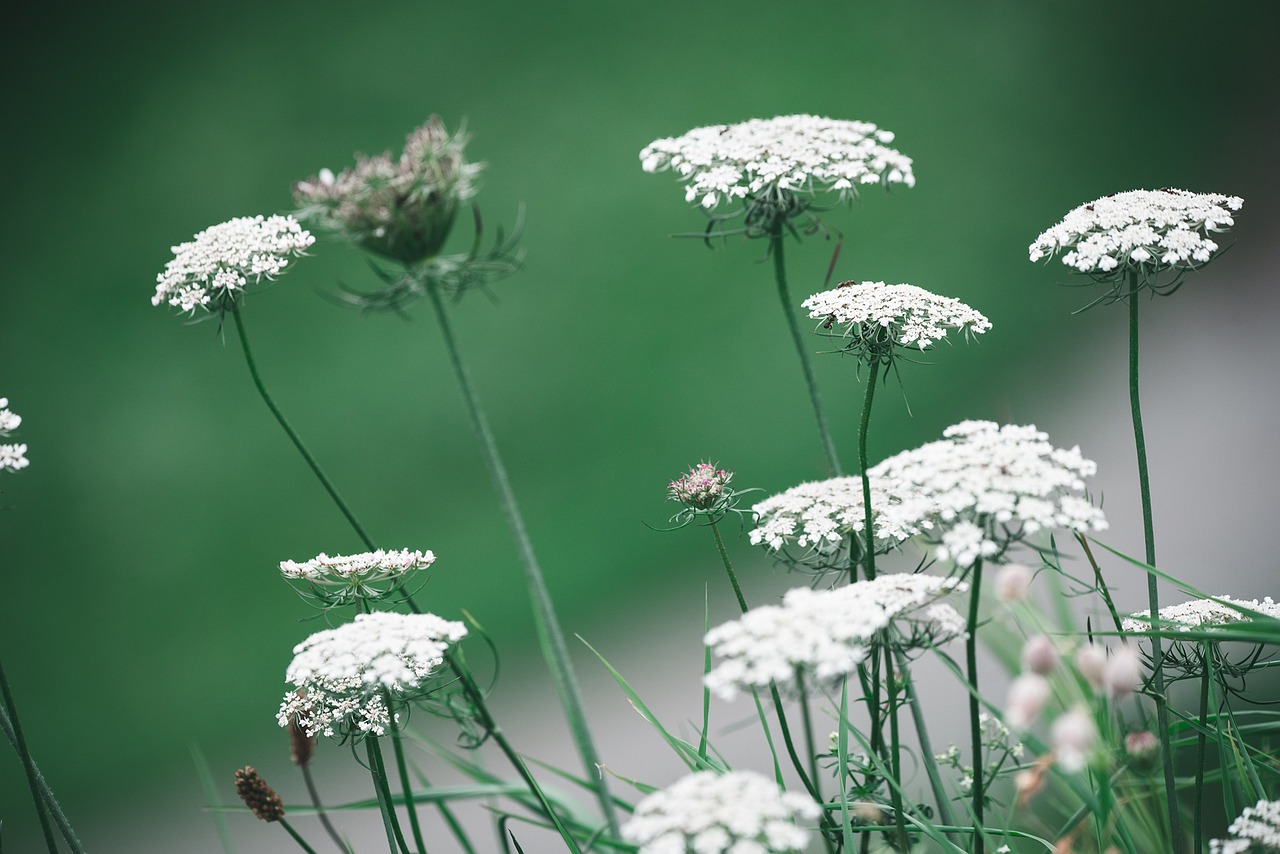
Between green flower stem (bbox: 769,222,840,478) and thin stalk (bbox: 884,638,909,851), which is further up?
green flower stem (bbox: 769,222,840,478)

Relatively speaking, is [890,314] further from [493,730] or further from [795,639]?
[493,730]

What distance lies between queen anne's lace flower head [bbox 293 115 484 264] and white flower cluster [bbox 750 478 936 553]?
42 cm

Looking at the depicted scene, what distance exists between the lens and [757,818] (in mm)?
549

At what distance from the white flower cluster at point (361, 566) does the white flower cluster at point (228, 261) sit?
0.28 meters

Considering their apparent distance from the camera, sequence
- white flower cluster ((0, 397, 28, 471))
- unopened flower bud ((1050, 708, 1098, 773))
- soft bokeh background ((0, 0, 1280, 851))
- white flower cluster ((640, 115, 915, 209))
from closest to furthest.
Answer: unopened flower bud ((1050, 708, 1098, 773)), white flower cluster ((0, 397, 28, 471)), white flower cluster ((640, 115, 915, 209)), soft bokeh background ((0, 0, 1280, 851))

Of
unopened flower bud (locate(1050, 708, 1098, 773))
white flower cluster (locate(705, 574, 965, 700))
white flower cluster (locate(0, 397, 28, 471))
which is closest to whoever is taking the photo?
unopened flower bud (locate(1050, 708, 1098, 773))

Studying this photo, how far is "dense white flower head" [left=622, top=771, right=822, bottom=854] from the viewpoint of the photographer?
0.54 meters

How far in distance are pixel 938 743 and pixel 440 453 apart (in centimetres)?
170

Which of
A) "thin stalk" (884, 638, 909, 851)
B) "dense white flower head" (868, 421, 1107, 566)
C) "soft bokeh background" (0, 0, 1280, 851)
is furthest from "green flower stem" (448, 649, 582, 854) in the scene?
"soft bokeh background" (0, 0, 1280, 851)

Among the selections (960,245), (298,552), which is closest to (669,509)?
(298,552)

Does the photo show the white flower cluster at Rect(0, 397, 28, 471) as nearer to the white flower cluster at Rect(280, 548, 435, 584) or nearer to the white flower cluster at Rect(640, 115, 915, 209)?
the white flower cluster at Rect(280, 548, 435, 584)

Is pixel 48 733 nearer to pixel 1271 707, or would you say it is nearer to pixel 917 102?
pixel 1271 707

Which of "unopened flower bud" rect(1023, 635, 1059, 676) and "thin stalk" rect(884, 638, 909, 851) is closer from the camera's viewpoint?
"unopened flower bud" rect(1023, 635, 1059, 676)

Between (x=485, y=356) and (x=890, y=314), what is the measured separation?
226 centimetres
